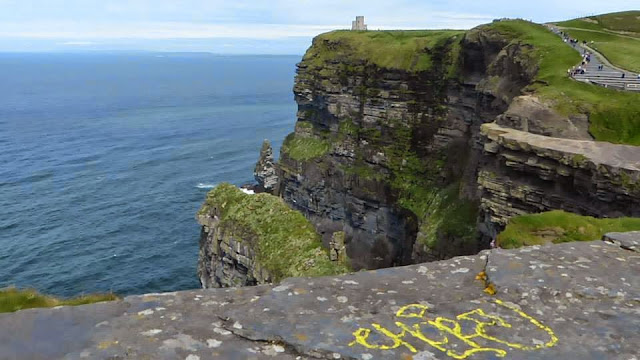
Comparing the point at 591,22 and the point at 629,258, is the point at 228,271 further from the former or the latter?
the point at 591,22

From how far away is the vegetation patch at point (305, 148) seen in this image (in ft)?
250

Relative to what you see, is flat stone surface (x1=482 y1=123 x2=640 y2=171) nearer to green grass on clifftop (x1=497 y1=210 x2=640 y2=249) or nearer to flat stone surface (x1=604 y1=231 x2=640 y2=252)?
green grass on clifftop (x1=497 y1=210 x2=640 y2=249)

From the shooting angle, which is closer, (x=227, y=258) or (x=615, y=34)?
(x=227, y=258)

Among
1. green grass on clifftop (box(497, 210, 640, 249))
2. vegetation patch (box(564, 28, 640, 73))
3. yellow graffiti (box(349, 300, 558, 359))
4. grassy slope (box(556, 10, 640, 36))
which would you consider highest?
grassy slope (box(556, 10, 640, 36))

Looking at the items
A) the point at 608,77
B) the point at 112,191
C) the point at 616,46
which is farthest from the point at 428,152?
the point at 112,191

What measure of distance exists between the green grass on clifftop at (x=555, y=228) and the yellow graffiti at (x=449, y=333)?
12703 mm

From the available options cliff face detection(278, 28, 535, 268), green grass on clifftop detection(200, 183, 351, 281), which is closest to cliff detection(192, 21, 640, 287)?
cliff face detection(278, 28, 535, 268)

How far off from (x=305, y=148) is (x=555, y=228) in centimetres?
6015

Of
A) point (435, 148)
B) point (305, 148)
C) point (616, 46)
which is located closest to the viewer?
point (616, 46)

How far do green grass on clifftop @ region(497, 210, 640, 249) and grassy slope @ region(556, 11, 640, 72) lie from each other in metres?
27.8

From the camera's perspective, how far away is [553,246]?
9547 mm

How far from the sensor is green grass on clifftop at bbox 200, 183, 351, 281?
34.5 metres

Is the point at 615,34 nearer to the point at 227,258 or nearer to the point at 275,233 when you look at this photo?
the point at 275,233

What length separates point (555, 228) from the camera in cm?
2028
